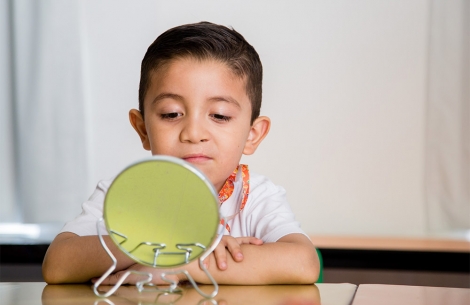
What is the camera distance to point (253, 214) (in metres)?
1.31

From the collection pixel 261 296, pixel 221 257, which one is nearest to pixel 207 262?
pixel 221 257

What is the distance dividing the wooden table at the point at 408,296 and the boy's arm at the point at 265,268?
0.31 ft

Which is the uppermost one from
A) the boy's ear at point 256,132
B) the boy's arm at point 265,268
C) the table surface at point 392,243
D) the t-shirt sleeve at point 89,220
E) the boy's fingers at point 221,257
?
the boy's ear at point 256,132

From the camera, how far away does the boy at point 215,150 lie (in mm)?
945

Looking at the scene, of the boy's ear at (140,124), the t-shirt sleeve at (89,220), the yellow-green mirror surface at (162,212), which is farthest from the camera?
the boy's ear at (140,124)

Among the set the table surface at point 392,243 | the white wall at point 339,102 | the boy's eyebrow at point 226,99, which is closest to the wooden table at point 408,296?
the boy's eyebrow at point 226,99

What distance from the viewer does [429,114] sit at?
285 cm

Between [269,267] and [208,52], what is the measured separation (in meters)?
0.43

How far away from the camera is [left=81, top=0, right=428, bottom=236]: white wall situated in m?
2.88

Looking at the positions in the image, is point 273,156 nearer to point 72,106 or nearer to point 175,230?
point 72,106

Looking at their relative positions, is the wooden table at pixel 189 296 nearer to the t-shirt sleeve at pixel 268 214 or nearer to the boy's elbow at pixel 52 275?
the boy's elbow at pixel 52 275

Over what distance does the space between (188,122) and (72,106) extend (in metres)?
2.21

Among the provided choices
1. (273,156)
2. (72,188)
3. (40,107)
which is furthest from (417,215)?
(40,107)

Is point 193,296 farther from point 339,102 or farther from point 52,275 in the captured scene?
point 339,102
